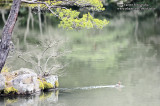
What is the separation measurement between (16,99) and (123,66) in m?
11.5

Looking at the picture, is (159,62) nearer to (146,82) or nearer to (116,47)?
(146,82)

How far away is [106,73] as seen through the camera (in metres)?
24.7

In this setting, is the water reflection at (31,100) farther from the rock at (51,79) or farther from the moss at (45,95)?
the rock at (51,79)

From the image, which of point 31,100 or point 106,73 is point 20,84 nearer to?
point 31,100

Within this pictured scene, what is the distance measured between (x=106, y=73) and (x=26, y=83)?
7.75m

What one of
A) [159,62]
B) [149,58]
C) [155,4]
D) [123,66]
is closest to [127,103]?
[123,66]

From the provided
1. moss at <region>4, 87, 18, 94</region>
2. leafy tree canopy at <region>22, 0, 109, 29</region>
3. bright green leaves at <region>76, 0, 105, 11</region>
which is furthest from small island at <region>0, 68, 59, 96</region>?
bright green leaves at <region>76, 0, 105, 11</region>

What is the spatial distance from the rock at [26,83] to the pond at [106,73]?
0.34 metres

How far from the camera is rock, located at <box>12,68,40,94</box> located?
18005 millimetres

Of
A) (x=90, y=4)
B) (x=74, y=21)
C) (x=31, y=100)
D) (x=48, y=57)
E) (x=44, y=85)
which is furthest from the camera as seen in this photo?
(x=48, y=57)

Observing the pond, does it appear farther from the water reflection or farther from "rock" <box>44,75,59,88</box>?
"rock" <box>44,75,59,88</box>

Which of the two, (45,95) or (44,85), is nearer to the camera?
(45,95)

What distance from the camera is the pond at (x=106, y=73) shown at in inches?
703

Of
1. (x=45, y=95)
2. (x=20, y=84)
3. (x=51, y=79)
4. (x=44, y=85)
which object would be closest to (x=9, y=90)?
(x=20, y=84)
